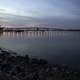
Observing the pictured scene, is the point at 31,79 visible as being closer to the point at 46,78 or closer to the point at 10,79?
the point at 46,78

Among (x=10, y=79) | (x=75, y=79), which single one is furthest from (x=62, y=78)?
(x=10, y=79)

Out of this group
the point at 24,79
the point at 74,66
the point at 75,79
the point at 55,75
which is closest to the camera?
the point at 24,79

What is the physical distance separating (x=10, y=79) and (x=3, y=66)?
3.23 m

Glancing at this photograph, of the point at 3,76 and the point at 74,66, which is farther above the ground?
the point at 3,76

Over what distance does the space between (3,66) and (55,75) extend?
1998 millimetres

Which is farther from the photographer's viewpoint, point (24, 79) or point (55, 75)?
point (55, 75)

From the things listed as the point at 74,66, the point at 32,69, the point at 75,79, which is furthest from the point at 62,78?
the point at 74,66

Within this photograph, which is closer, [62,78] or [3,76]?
[3,76]

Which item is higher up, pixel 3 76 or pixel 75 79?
pixel 3 76

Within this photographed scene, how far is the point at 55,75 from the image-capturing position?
31.5 ft

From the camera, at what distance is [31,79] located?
26.8 ft

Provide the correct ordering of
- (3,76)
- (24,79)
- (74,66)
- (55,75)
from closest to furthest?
(3,76) → (24,79) → (55,75) → (74,66)

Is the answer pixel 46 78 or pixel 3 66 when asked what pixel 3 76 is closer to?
pixel 46 78

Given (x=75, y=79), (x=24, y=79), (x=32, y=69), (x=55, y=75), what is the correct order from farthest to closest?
(x=32, y=69)
(x=55, y=75)
(x=75, y=79)
(x=24, y=79)
